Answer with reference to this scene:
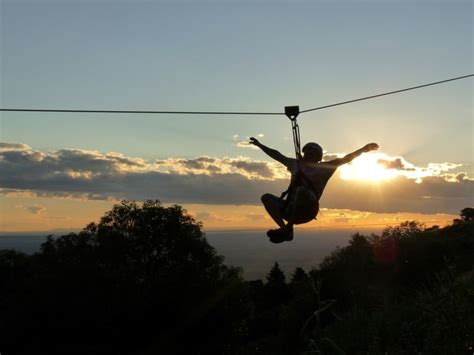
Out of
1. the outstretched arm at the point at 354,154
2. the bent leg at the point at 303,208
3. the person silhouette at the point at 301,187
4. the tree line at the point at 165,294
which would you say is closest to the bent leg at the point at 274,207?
the person silhouette at the point at 301,187

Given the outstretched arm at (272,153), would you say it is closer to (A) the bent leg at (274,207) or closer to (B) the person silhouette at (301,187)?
(B) the person silhouette at (301,187)

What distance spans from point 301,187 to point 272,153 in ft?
2.58

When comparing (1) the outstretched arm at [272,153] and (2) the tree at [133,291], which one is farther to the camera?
(2) the tree at [133,291]

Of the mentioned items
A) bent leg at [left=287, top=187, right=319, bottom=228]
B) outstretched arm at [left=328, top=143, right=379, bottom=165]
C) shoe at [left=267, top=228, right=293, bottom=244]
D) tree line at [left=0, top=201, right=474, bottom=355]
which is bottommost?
tree line at [left=0, top=201, right=474, bottom=355]

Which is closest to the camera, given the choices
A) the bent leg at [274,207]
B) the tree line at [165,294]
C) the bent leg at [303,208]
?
the bent leg at [303,208]

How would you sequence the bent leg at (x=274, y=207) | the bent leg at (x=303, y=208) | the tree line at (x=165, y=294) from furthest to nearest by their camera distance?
the tree line at (x=165, y=294), the bent leg at (x=274, y=207), the bent leg at (x=303, y=208)

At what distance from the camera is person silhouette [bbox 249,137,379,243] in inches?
284

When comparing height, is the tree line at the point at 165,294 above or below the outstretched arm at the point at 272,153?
below

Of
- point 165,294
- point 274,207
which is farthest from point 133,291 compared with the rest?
point 274,207

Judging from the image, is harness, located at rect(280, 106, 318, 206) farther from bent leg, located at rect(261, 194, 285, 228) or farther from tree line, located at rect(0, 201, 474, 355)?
tree line, located at rect(0, 201, 474, 355)

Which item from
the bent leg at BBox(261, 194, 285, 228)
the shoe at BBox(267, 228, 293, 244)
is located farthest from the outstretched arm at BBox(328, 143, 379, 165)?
the shoe at BBox(267, 228, 293, 244)

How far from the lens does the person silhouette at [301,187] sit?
721cm

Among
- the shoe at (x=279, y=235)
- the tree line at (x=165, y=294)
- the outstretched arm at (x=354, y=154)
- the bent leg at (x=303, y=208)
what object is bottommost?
the tree line at (x=165, y=294)

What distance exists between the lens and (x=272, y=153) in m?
7.65
